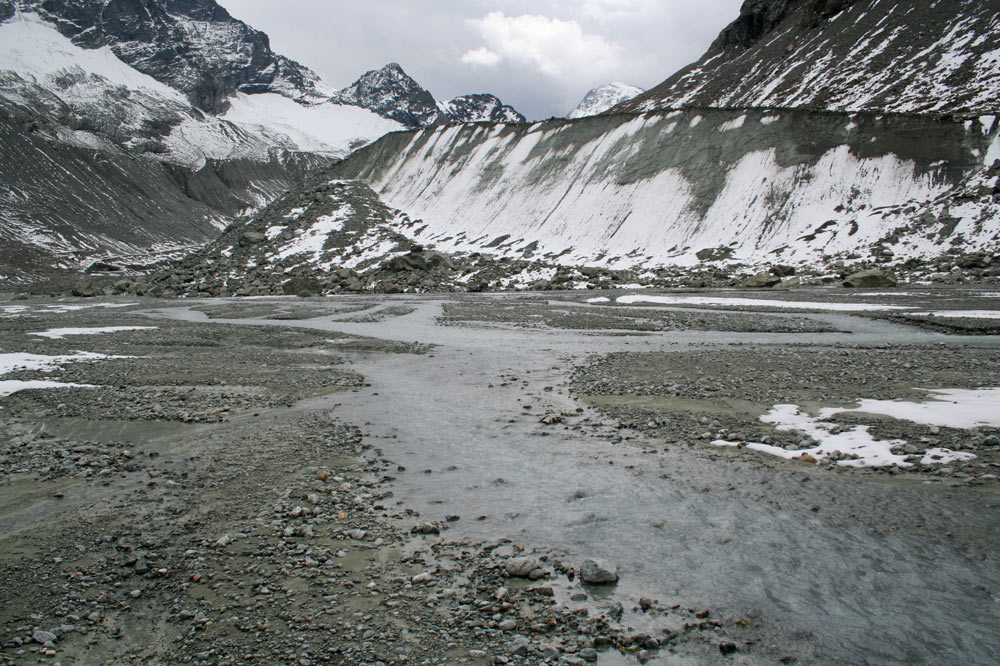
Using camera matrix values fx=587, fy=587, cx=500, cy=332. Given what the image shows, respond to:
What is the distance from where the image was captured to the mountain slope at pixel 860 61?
48219 mm

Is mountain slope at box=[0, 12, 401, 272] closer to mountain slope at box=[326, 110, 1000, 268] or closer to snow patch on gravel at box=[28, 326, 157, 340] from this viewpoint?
mountain slope at box=[326, 110, 1000, 268]

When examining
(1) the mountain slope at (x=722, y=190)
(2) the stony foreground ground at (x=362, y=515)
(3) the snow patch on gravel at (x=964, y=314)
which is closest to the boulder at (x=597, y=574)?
(2) the stony foreground ground at (x=362, y=515)

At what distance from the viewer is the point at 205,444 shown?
812cm

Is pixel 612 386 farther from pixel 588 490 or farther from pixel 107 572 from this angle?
pixel 107 572

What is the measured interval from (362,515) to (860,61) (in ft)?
242

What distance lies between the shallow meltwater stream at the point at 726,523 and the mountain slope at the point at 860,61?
4347 centimetres

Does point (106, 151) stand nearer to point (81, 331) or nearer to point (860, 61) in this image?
point (81, 331)

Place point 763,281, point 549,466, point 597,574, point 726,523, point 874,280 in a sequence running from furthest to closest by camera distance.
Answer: point 763,281 < point 874,280 < point 549,466 < point 726,523 < point 597,574

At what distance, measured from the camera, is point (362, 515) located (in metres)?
5.89

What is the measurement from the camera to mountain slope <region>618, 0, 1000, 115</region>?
48219 millimetres

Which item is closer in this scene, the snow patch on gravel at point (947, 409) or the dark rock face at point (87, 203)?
the snow patch on gravel at point (947, 409)

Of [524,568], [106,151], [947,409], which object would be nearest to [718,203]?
[947,409]

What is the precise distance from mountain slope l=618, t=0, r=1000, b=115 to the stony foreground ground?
41.5m

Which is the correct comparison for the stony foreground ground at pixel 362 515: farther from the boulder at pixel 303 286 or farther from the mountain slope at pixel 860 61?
the mountain slope at pixel 860 61
